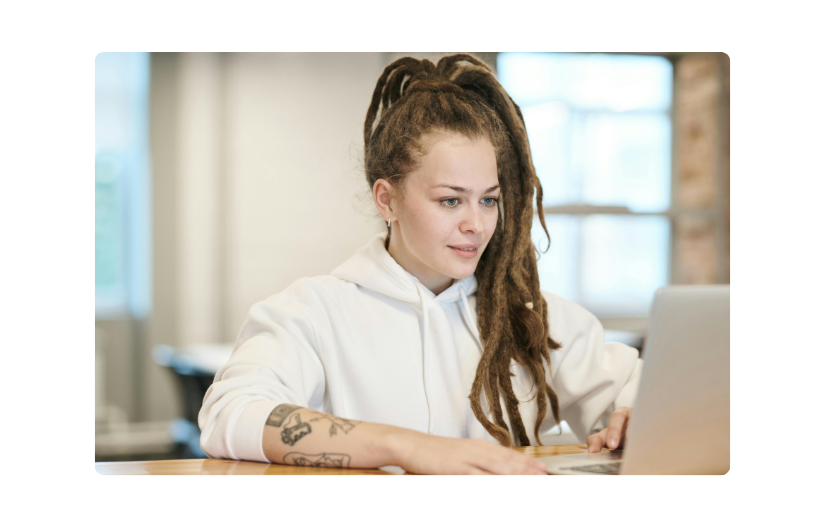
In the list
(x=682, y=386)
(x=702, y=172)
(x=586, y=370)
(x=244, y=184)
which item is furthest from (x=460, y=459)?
(x=702, y=172)

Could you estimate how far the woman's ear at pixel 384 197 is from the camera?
1.38m

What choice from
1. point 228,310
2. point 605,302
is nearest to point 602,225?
point 605,302

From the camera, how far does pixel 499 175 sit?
4.72 ft

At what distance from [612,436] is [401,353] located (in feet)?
1.44

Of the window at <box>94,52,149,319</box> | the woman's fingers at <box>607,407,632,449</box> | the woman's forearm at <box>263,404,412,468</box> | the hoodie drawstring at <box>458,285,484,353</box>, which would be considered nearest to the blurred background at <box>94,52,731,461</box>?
the window at <box>94,52,149,319</box>

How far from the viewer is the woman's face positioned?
1.30 metres

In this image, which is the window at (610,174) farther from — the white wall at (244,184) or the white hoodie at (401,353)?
the white hoodie at (401,353)

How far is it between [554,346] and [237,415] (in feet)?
2.30

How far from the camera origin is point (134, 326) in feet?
11.7

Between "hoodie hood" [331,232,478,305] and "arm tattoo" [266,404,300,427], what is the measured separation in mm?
400

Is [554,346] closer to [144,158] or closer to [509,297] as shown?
[509,297]

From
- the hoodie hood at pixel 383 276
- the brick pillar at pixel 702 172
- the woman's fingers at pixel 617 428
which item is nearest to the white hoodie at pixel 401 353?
the hoodie hood at pixel 383 276

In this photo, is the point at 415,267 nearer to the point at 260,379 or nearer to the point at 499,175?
the point at 499,175

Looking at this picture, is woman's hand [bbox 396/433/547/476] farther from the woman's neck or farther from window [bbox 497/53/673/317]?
window [bbox 497/53/673/317]
